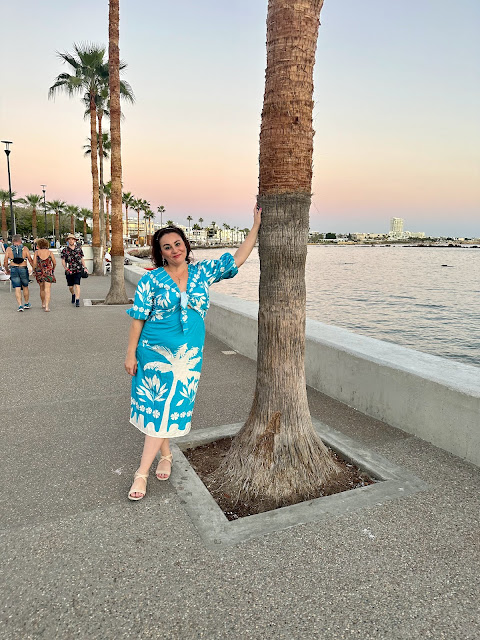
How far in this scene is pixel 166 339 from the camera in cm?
284

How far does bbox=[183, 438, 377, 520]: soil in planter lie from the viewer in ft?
9.55

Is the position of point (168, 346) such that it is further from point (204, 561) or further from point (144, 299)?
point (204, 561)

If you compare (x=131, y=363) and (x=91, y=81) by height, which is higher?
(x=91, y=81)

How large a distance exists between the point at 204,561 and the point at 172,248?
178cm

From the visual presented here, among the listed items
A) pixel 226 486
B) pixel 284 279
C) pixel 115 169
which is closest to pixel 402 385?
pixel 284 279

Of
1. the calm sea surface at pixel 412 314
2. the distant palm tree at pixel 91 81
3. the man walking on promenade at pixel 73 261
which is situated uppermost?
the distant palm tree at pixel 91 81

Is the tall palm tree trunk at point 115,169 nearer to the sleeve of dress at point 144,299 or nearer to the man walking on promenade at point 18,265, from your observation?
the man walking on promenade at point 18,265

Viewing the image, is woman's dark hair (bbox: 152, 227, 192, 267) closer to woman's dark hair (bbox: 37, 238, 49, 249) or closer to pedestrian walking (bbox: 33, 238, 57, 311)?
pedestrian walking (bbox: 33, 238, 57, 311)

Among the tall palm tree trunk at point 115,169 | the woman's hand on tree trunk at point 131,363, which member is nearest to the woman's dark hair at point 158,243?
the woman's hand on tree trunk at point 131,363

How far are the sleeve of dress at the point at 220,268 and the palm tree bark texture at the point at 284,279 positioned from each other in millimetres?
218

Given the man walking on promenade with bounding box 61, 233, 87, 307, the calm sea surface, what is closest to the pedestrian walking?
the man walking on promenade with bounding box 61, 233, 87, 307

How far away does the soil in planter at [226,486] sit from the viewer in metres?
2.91

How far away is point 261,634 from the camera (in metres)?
1.90

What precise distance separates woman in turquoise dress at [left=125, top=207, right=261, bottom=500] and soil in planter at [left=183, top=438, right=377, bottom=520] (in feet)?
1.57
